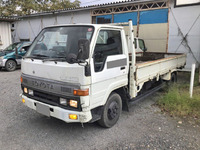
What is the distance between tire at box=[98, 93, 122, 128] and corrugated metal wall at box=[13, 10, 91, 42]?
1045 cm

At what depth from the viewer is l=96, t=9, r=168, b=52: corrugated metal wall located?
387 inches

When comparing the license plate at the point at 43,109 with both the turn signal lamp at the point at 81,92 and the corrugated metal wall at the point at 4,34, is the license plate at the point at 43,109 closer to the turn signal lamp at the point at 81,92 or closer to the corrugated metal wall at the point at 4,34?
the turn signal lamp at the point at 81,92

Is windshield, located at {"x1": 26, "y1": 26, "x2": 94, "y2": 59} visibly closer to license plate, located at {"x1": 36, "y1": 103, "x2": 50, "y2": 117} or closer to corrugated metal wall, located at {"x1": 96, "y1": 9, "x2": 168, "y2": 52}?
license plate, located at {"x1": 36, "y1": 103, "x2": 50, "y2": 117}

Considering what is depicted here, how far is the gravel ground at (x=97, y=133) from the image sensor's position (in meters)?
3.06

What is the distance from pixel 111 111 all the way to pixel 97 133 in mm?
505

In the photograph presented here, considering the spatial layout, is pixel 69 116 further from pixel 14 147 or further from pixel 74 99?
pixel 14 147

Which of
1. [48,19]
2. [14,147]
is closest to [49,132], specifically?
[14,147]

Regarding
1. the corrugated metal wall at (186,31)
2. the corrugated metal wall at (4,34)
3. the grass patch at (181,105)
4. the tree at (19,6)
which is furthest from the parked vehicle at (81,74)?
the tree at (19,6)

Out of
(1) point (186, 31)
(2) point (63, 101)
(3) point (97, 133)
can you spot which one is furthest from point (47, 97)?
(1) point (186, 31)

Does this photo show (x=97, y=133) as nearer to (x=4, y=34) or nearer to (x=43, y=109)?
(x=43, y=109)

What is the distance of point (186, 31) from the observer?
30.1 ft

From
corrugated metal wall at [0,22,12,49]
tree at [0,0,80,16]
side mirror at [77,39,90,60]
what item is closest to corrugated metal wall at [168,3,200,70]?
side mirror at [77,39,90,60]

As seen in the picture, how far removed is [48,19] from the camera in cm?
1542

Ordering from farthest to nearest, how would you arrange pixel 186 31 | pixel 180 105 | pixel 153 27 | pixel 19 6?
pixel 19 6
pixel 153 27
pixel 186 31
pixel 180 105
